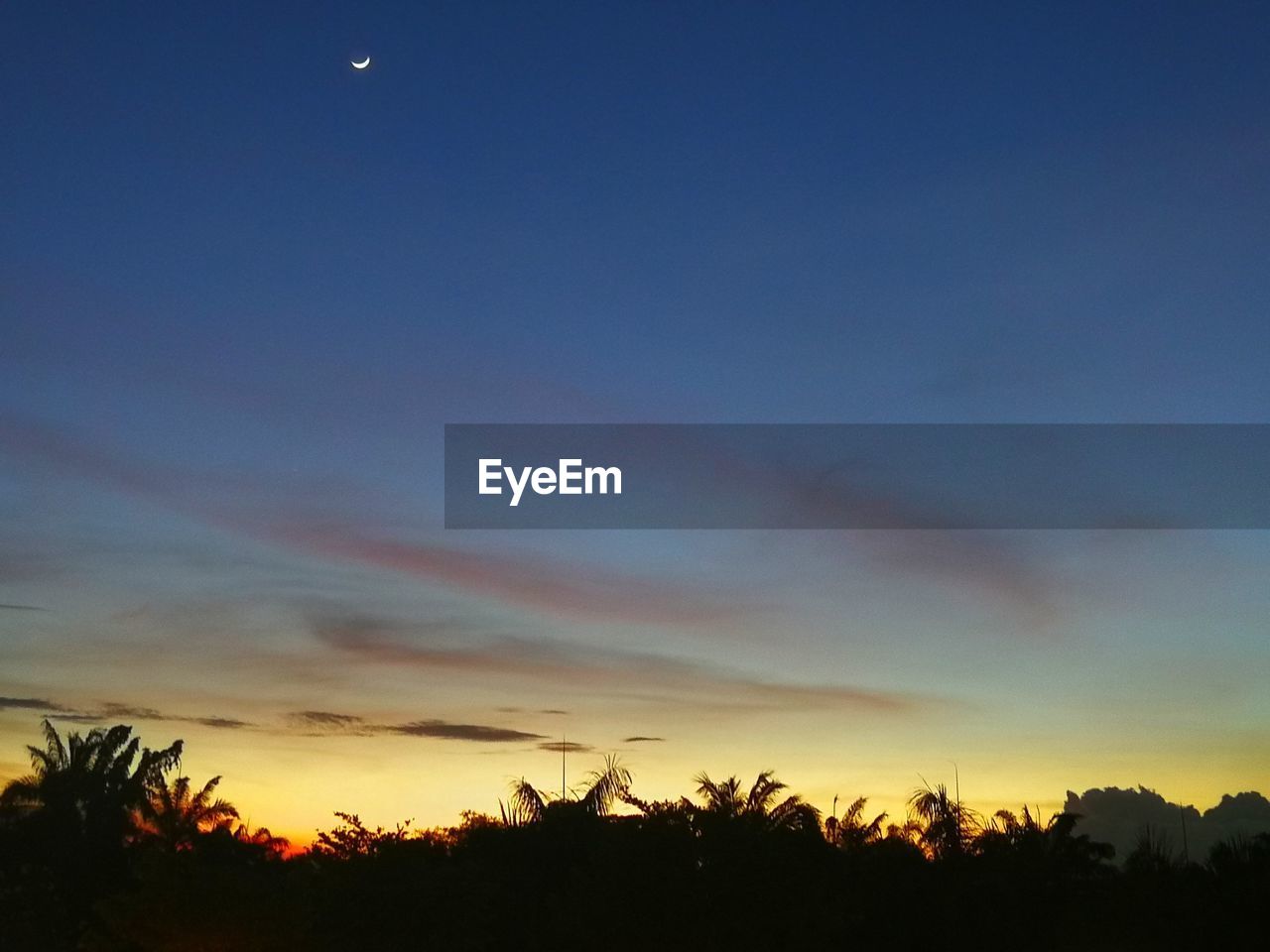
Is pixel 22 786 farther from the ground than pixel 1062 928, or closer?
farther from the ground

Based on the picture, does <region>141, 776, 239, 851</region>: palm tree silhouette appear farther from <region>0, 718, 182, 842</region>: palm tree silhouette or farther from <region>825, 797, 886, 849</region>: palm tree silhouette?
<region>825, 797, 886, 849</region>: palm tree silhouette

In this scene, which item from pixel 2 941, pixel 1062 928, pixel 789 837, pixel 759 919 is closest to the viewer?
pixel 759 919

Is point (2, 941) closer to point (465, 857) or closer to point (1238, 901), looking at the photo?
point (465, 857)

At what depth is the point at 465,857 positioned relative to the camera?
37.3 meters

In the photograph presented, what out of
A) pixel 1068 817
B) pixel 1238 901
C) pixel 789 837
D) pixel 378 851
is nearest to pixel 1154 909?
pixel 1238 901

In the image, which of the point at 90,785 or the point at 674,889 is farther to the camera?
the point at 90,785

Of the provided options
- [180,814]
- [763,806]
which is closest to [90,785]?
[180,814]

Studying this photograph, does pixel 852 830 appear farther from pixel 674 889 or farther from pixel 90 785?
pixel 90 785

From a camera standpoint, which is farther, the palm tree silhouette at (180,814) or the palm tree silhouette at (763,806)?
the palm tree silhouette at (180,814)

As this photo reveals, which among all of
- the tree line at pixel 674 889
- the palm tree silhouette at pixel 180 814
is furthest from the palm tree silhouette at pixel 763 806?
the palm tree silhouette at pixel 180 814

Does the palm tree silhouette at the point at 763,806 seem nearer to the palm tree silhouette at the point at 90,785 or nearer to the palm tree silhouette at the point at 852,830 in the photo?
the palm tree silhouette at the point at 852,830

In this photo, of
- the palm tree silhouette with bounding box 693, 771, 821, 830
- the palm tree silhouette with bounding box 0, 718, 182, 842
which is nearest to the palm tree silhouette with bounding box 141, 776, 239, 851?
the palm tree silhouette with bounding box 0, 718, 182, 842

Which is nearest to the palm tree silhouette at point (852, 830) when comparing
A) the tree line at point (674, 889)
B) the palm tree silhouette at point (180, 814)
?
the tree line at point (674, 889)

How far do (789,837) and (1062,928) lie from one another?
1021 cm
